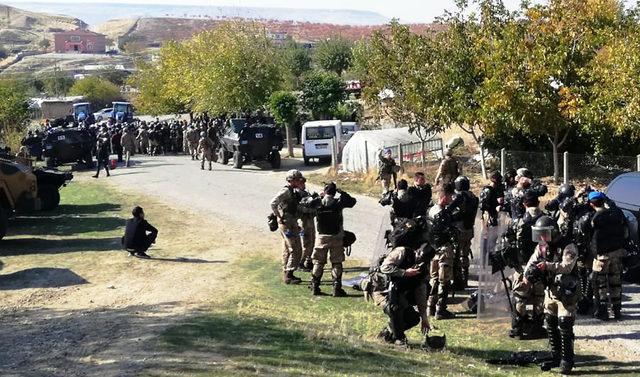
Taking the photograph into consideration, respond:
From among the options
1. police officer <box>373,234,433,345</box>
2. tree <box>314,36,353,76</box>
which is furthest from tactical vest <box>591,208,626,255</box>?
tree <box>314,36,353,76</box>

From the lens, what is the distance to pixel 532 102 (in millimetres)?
19125

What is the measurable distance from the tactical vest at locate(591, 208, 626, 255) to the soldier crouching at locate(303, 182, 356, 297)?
124 inches

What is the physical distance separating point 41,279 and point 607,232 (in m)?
8.57

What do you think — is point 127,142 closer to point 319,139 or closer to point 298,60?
point 319,139

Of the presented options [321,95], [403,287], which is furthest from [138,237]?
[321,95]

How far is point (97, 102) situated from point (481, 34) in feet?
217

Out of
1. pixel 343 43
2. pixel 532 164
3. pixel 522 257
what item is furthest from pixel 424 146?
pixel 343 43

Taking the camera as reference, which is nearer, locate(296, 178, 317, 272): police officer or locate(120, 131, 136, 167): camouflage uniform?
locate(296, 178, 317, 272): police officer

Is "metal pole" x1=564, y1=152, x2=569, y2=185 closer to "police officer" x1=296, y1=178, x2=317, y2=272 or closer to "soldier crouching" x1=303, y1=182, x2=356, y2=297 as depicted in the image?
"police officer" x1=296, y1=178, x2=317, y2=272

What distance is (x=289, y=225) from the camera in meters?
11.5

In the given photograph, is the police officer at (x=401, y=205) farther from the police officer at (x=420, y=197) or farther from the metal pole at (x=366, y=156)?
the metal pole at (x=366, y=156)

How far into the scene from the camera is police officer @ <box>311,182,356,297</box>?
10562 millimetres

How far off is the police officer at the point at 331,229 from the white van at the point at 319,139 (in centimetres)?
1763

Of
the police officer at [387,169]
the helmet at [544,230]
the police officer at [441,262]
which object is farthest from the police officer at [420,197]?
the police officer at [387,169]
